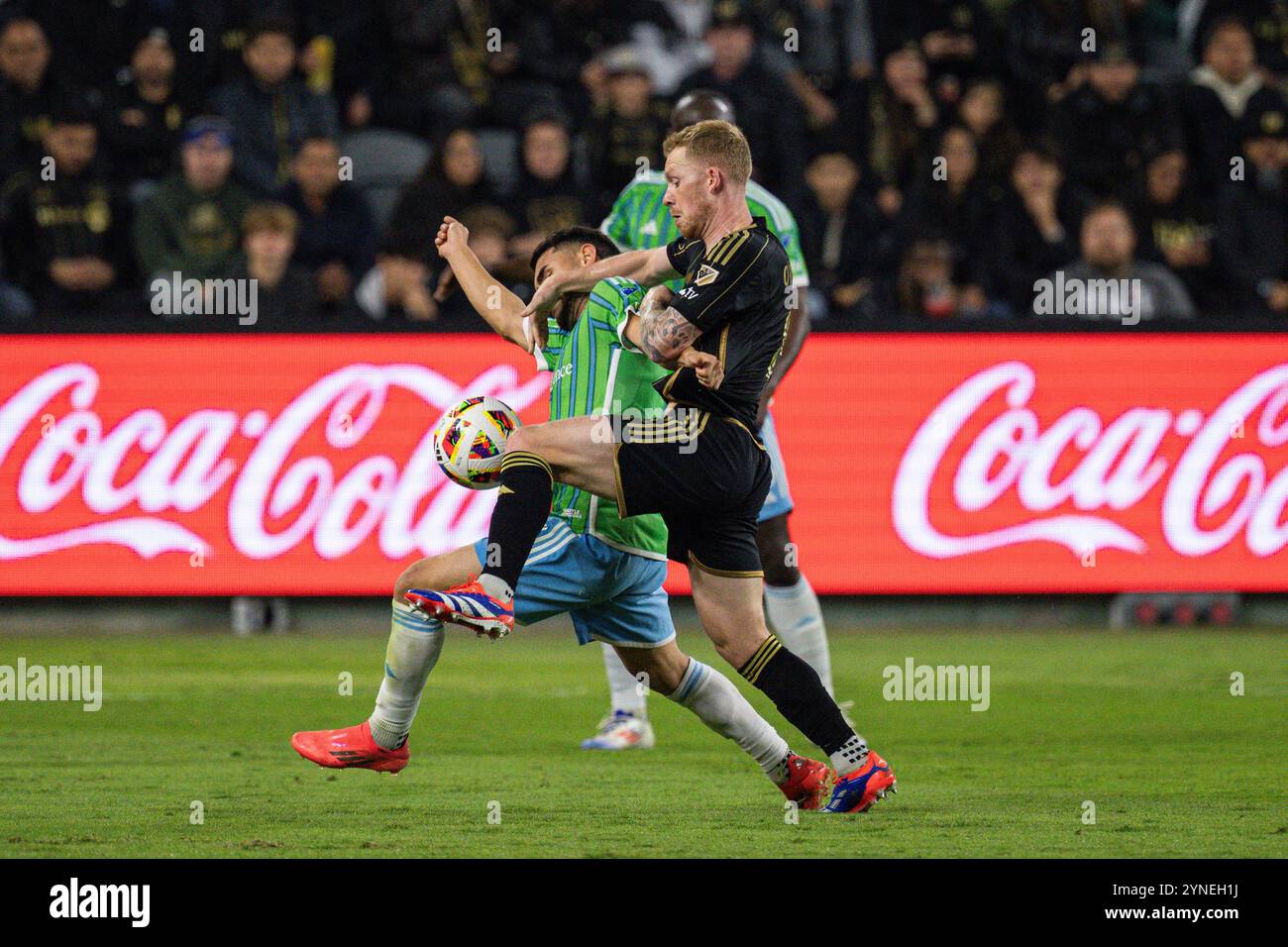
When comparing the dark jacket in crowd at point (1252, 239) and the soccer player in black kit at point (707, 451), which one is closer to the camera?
the soccer player in black kit at point (707, 451)

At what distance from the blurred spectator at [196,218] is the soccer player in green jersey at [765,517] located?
5.96 metres

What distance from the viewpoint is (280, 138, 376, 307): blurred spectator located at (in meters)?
15.0

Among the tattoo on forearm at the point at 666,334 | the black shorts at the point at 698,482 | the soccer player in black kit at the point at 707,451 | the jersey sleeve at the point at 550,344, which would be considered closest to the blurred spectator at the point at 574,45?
the jersey sleeve at the point at 550,344

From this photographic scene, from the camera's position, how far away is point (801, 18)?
57.0 feet

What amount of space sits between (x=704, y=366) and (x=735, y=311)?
210 mm

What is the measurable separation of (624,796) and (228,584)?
259 inches


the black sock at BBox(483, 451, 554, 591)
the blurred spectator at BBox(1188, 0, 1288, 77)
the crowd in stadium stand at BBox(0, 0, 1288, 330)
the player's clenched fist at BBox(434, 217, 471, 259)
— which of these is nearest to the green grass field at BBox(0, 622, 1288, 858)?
the black sock at BBox(483, 451, 554, 591)

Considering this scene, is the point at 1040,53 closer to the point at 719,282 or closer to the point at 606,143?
the point at 606,143

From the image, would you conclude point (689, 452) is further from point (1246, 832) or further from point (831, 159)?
point (831, 159)

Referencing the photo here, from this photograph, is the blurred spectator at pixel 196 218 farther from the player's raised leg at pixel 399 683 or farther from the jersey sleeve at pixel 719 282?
the jersey sleeve at pixel 719 282

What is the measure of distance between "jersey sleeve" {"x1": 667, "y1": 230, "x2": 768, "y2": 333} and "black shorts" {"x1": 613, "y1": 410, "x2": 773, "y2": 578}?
354mm

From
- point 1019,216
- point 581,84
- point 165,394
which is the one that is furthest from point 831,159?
point 165,394

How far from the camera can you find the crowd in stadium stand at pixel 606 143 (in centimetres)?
1473

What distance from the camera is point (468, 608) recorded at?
6.37 meters
